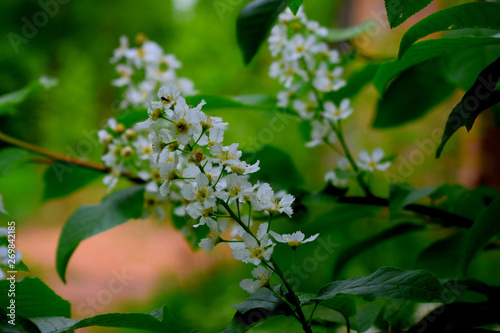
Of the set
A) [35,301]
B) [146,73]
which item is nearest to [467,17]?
[35,301]

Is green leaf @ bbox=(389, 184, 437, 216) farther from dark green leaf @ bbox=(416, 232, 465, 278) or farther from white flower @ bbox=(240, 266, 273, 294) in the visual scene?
white flower @ bbox=(240, 266, 273, 294)

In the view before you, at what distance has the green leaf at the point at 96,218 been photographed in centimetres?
50

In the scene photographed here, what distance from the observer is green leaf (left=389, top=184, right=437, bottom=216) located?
443 mm

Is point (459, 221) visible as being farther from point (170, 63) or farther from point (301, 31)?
point (170, 63)

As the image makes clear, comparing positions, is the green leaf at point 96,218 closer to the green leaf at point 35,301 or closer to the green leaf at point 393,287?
the green leaf at point 35,301

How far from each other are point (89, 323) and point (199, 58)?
270cm

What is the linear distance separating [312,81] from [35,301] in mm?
431

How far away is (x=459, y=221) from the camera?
45cm

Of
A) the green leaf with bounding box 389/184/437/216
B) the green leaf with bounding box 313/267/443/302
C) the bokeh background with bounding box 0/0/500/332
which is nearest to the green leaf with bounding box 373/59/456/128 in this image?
the green leaf with bounding box 389/184/437/216

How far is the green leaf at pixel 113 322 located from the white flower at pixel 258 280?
0.20 ft

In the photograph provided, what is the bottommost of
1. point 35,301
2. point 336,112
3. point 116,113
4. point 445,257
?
point 445,257

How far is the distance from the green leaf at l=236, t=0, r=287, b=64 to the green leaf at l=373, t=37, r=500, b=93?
121 mm

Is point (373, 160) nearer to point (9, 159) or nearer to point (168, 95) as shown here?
point (168, 95)

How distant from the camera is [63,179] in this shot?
63 cm
